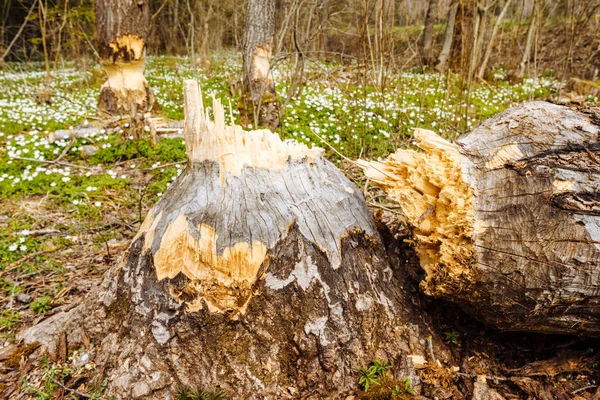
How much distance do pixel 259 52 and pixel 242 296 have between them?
18.2 feet

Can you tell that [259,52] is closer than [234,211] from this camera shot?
No

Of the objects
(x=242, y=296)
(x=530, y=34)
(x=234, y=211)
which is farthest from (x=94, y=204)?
(x=530, y=34)

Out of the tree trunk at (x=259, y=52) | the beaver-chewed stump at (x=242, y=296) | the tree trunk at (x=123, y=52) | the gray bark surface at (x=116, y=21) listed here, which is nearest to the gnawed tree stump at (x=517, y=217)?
the beaver-chewed stump at (x=242, y=296)

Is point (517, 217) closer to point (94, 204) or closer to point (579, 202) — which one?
point (579, 202)

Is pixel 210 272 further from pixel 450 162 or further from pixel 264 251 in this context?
pixel 450 162

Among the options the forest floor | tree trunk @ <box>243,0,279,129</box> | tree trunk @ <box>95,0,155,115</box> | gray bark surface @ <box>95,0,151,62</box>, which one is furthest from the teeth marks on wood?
gray bark surface @ <box>95,0,151,62</box>

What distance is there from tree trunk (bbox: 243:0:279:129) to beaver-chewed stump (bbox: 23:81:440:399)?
425 cm

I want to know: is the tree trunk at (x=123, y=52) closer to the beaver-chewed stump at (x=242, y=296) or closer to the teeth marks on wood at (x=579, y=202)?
the beaver-chewed stump at (x=242, y=296)

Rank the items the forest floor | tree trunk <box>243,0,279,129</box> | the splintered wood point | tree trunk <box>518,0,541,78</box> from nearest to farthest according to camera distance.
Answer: the splintered wood point, the forest floor, tree trunk <box>518,0,541,78</box>, tree trunk <box>243,0,279,129</box>

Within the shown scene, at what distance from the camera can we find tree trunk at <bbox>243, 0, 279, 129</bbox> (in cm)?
624

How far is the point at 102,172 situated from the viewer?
5.19 m

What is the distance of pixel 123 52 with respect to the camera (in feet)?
21.4

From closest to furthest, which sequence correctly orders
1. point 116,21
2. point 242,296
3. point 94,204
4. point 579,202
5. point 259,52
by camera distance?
point 579,202 → point 242,296 → point 94,204 → point 116,21 → point 259,52

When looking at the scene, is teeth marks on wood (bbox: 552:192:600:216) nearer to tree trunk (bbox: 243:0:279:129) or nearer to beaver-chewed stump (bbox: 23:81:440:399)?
beaver-chewed stump (bbox: 23:81:440:399)
